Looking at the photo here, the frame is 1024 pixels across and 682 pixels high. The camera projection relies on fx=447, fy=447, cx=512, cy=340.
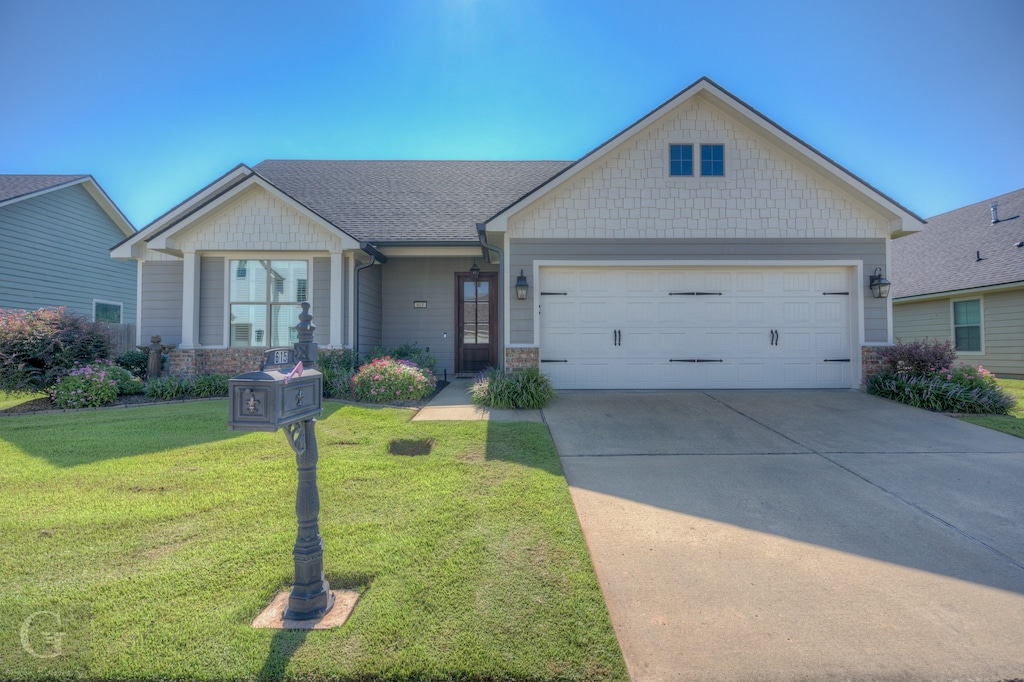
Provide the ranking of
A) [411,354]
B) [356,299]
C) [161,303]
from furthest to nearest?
1. [411,354]
2. [161,303]
3. [356,299]

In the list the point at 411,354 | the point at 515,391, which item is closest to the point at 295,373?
the point at 515,391

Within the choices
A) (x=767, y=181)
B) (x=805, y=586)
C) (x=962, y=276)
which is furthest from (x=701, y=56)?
(x=962, y=276)

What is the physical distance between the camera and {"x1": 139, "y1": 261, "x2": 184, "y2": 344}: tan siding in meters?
10.4

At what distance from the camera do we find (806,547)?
3.05m

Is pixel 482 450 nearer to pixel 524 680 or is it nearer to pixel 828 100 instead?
pixel 524 680

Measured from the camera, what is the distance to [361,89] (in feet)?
35.3

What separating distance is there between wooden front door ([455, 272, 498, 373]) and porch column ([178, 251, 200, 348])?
18.9 ft

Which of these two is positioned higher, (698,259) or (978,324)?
(698,259)

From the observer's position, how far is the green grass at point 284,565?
6.55 feet

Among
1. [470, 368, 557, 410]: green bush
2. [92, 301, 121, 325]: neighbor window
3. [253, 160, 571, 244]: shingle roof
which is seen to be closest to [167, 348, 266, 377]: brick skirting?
[253, 160, 571, 244]: shingle roof

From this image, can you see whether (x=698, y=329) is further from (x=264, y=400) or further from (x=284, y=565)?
(x=264, y=400)

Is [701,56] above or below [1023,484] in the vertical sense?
above

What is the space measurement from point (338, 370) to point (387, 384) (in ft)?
4.37

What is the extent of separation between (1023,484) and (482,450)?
17.0ft
